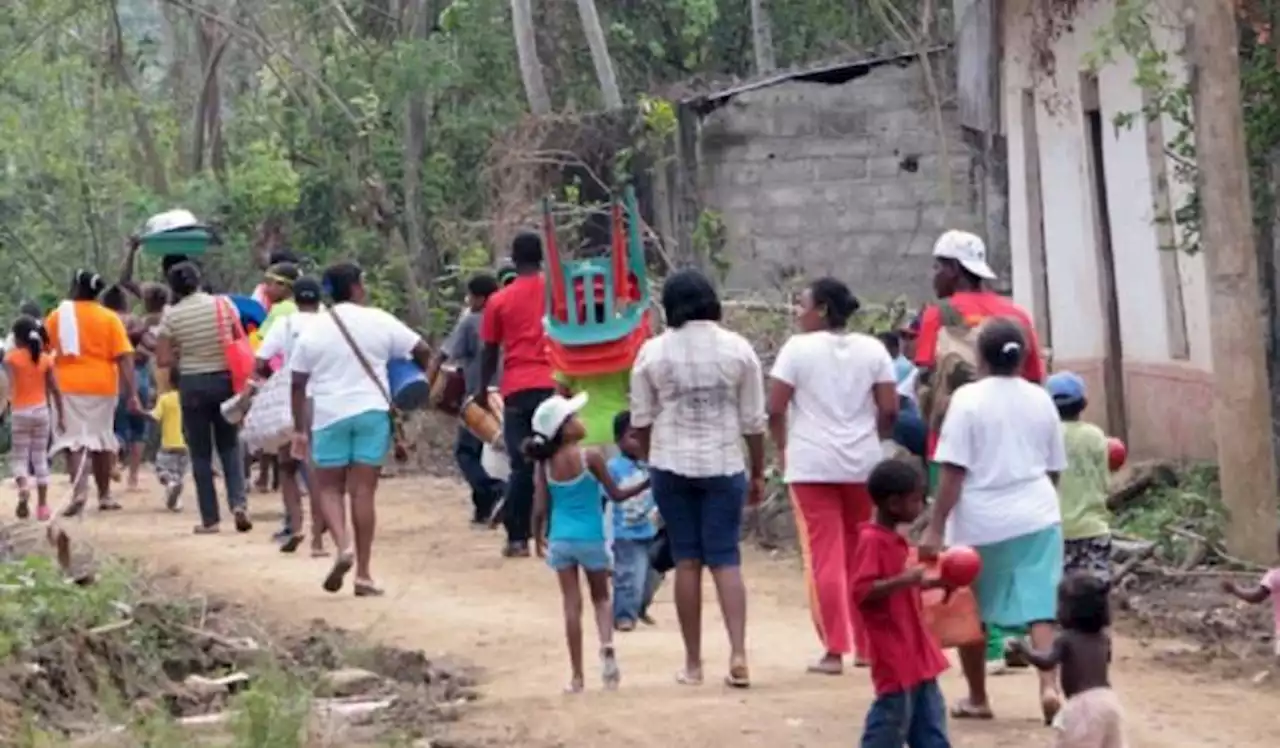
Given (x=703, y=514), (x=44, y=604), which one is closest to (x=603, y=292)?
(x=703, y=514)

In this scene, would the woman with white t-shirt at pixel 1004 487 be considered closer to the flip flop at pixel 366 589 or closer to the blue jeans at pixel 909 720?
the blue jeans at pixel 909 720

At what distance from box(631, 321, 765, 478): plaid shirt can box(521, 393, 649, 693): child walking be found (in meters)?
0.28

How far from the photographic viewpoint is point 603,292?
12.2 m

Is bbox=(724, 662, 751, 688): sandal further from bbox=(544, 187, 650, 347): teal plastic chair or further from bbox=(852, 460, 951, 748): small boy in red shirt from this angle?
bbox=(544, 187, 650, 347): teal plastic chair

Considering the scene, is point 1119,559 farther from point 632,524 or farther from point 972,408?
point 972,408

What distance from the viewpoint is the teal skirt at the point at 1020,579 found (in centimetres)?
876

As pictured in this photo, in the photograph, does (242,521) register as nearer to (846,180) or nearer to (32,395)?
(32,395)

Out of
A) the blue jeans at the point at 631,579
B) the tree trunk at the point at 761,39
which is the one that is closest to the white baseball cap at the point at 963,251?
the blue jeans at the point at 631,579

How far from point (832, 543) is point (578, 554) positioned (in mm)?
1027

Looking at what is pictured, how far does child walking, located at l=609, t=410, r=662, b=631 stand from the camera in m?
11.3

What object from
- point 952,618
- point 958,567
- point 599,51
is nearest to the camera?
point 958,567

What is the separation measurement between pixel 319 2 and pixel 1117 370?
14.0m

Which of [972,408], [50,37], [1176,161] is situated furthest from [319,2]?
[972,408]

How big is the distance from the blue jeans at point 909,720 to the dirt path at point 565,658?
993 mm
